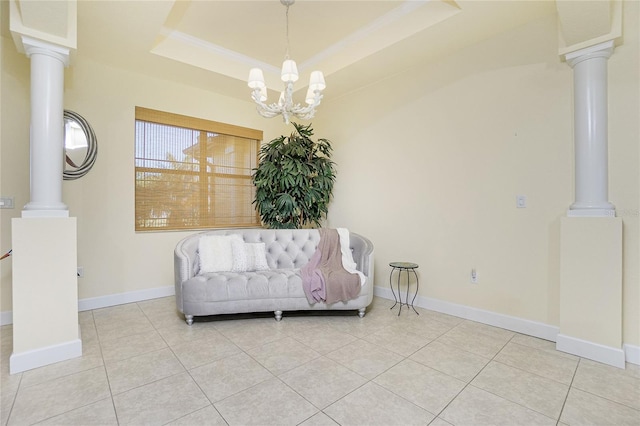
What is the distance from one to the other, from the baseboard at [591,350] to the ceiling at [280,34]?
271cm

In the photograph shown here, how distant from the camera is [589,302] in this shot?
2279 millimetres

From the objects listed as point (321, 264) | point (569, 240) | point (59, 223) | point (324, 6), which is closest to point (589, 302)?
point (569, 240)

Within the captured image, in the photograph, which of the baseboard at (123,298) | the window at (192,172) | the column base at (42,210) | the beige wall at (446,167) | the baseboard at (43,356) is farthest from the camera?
the window at (192,172)

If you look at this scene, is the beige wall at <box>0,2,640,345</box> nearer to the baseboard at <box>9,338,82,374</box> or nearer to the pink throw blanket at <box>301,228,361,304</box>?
the pink throw blanket at <box>301,228,361,304</box>

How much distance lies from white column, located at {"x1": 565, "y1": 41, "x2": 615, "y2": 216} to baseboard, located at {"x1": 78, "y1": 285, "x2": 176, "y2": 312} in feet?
14.5

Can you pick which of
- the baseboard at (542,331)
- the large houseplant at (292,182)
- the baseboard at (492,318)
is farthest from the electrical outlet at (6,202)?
the baseboard at (492,318)

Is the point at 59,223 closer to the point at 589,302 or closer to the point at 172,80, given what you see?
the point at 172,80

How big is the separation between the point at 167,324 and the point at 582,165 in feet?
12.7

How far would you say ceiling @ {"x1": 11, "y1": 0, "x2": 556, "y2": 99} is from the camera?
257cm

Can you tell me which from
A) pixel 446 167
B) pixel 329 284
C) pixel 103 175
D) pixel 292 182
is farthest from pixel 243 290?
pixel 446 167

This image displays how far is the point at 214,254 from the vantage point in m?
3.26

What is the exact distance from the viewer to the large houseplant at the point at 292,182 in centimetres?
406

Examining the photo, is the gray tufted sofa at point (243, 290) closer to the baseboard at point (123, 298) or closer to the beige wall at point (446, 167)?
the beige wall at point (446, 167)

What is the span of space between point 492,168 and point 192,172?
12.0ft
